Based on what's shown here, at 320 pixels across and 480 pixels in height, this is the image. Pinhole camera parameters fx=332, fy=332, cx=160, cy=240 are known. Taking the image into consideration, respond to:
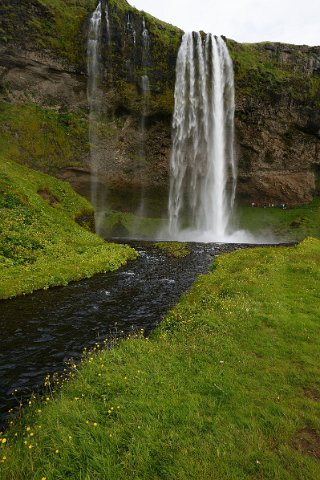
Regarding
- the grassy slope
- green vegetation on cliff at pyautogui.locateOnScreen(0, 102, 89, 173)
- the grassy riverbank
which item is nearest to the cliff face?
green vegetation on cliff at pyautogui.locateOnScreen(0, 102, 89, 173)

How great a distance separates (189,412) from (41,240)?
2410 cm

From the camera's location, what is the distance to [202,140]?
65.3 metres

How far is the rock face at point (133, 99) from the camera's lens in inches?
2205

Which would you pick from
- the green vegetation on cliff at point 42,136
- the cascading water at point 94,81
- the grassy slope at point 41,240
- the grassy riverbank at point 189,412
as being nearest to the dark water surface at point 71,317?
the grassy slope at point 41,240

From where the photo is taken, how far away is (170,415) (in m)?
7.65

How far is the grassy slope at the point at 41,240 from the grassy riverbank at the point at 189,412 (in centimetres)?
1259

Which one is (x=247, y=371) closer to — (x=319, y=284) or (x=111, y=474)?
(x=111, y=474)

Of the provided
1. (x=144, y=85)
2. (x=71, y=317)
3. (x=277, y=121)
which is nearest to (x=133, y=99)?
(x=144, y=85)

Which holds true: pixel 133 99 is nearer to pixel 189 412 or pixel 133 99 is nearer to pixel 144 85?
pixel 144 85

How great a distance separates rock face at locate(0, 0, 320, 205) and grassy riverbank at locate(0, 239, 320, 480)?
50.9 meters

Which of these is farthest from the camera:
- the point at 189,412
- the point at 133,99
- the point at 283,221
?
the point at 283,221

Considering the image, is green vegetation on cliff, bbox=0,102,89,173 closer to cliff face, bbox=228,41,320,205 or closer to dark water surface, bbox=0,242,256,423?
cliff face, bbox=228,41,320,205

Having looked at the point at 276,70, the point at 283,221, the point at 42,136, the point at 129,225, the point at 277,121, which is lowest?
the point at 129,225

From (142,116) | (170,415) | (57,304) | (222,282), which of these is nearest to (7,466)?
(170,415)
